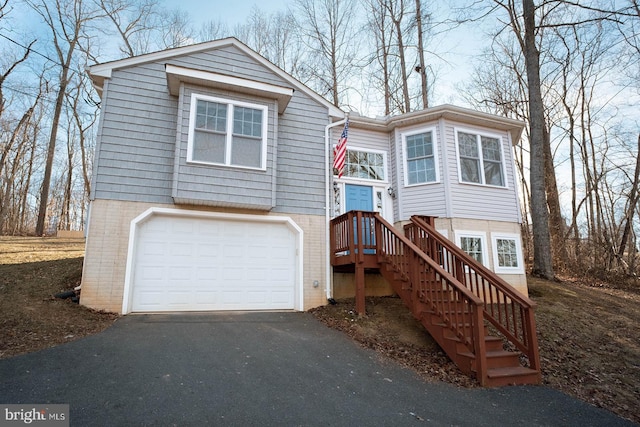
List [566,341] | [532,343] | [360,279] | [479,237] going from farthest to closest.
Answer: [479,237] → [360,279] → [566,341] → [532,343]

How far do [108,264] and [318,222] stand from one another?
179 inches

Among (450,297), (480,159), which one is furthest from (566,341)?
(480,159)

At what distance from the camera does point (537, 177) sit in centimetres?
1061

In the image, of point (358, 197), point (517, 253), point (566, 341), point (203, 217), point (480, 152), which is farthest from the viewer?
point (480, 152)

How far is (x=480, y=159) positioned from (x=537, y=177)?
2.45 meters

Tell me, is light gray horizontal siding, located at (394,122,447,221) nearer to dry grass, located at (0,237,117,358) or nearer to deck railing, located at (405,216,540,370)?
deck railing, located at (405,216,540,370)

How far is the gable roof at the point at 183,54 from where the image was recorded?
7508 millimetres

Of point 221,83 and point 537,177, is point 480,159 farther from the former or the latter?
point 221,83

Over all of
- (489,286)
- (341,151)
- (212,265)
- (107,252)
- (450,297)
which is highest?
(341,151)

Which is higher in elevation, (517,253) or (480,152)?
(480,152)

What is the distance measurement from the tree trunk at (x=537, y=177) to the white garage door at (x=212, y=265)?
756 centimetres

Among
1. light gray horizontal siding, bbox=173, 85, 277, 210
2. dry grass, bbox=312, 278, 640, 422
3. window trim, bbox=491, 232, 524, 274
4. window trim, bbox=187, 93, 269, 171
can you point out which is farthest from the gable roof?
dry grass, bbox=312, 278, 640, 422

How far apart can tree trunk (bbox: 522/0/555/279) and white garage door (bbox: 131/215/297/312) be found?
24.8ft

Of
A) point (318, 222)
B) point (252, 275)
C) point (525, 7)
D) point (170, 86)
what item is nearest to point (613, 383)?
point (318, 222)
